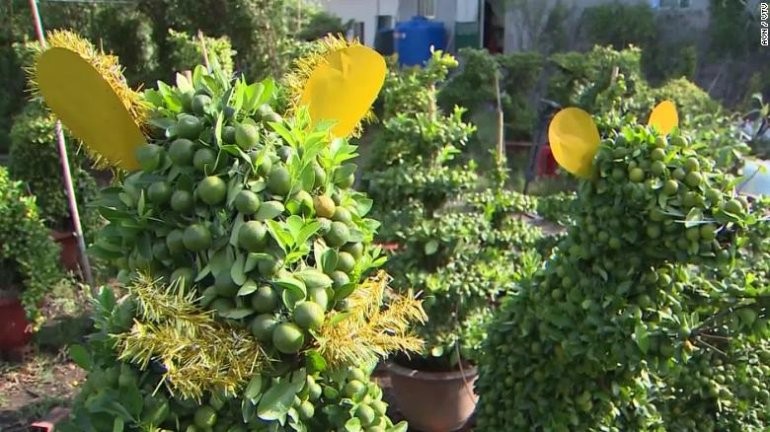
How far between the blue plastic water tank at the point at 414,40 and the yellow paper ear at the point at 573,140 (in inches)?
439

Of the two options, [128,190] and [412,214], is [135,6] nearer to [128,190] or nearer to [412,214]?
[412,214]

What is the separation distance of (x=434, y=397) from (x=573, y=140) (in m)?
1.65

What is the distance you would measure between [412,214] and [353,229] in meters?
1.81

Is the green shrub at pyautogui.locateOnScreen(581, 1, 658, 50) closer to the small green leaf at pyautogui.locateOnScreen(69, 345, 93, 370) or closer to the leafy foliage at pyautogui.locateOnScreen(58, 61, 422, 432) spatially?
the leafy foliage at pyautogui.locateOnScreen(58, 61, 422, 432)

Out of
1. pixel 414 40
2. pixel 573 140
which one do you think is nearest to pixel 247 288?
pixel 573 140

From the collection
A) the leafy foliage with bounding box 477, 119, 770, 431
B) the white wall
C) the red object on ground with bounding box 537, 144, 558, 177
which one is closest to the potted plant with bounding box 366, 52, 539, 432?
the leafy foliage with bounding box 477, 119, 770, 431

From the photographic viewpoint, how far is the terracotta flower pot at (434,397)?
3025 mm

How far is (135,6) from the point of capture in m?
6.88

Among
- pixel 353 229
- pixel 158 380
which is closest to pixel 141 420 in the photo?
pixel 158 380

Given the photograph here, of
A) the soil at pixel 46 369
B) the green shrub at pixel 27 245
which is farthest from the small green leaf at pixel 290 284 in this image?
the green shrub at pixel 27 245

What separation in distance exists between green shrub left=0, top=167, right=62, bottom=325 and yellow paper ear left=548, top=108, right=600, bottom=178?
114 inches

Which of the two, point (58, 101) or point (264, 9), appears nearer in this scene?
point (58, 101)

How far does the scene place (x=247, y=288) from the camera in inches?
A: 43.3

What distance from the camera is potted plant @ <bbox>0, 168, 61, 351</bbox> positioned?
138 inches
